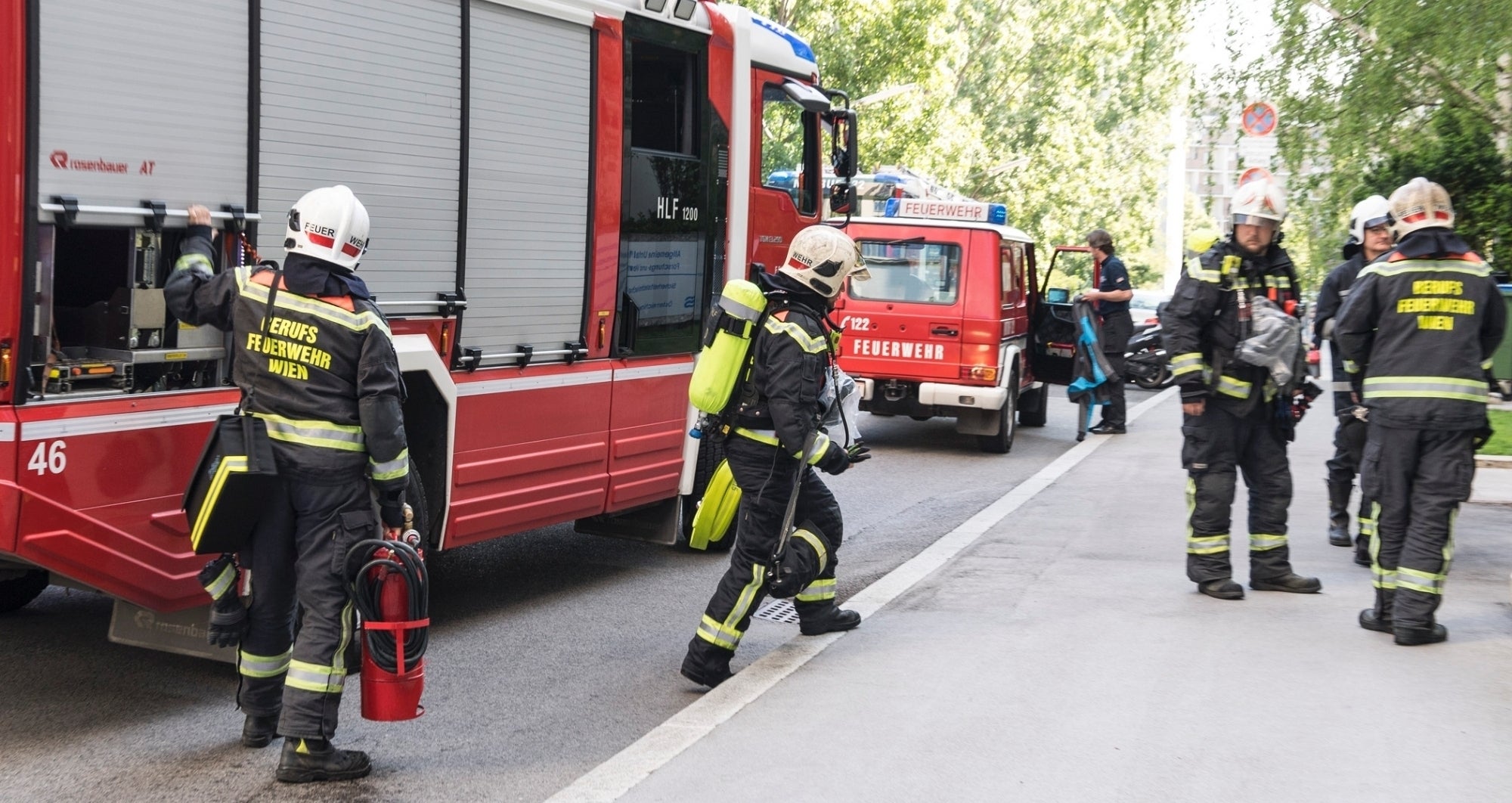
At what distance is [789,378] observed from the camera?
560 cm

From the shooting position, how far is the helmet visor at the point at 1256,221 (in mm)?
6840

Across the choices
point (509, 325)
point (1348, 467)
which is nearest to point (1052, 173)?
point (1348, 467)

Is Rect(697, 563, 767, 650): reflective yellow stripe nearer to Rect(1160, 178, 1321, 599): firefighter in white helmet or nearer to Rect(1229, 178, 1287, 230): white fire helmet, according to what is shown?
Rect(1160, 178, 1321, 599): firefighter in white helmet

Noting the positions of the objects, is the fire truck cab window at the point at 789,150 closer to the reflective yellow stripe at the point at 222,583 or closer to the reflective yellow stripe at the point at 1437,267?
the reflective yellow stripe at the point at 1437,267

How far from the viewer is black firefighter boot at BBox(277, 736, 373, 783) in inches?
181

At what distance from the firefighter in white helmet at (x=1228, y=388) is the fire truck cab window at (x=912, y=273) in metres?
6.61

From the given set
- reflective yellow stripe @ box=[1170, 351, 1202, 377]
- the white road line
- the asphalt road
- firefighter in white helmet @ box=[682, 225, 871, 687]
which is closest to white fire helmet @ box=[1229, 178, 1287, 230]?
reflective yellow stripe @ box=[1170, 351, 1202, 377]

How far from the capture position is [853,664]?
5.93m

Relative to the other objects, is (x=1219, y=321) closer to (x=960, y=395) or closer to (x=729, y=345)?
(x=729, y=345)

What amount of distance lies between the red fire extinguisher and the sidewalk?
804 mm

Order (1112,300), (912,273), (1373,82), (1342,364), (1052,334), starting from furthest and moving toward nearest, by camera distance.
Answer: (1052,334)
(1112,300)
(1373,82)
(912,273)
(1342,364)

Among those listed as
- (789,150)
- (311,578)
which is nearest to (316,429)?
(311,578)

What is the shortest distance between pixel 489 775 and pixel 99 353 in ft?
6.09

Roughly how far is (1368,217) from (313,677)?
6.11 m
